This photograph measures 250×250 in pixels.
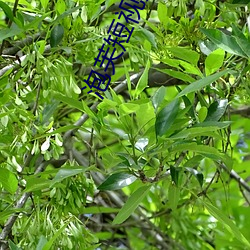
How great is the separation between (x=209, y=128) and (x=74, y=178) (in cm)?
20

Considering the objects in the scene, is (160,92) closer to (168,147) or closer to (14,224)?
(168,147)

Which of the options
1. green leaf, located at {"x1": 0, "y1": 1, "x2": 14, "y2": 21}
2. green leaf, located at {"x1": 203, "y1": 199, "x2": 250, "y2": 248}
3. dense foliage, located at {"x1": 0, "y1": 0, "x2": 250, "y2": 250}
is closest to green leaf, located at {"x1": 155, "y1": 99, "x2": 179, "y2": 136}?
dense foliage, located at {"x1": 0, "y1": 0, "x2": 250, "y2": 250}

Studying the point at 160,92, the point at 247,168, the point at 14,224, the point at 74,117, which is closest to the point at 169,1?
the point at 160,92

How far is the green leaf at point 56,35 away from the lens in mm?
865

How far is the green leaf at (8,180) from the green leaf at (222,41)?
0.29 m

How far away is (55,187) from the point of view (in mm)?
816

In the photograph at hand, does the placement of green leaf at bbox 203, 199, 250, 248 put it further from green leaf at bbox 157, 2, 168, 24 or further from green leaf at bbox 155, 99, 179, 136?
green leaf at bbox 157, 2, 168, 24

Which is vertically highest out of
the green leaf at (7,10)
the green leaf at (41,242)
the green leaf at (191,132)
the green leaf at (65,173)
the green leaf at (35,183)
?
the green leaf at (7,10)

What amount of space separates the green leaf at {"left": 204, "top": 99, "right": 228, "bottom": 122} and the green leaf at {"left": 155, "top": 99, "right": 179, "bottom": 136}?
0.09 metres

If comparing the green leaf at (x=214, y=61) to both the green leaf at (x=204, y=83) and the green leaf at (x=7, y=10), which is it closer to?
the green leaf at (x=204, y=83)

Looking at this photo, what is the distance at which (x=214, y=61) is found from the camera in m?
0.85

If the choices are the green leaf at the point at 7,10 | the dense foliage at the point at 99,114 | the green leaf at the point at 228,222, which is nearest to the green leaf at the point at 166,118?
the dense foliage at the point at 99,114

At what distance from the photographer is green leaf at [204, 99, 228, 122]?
2.84ft

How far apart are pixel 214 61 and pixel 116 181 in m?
0.20
